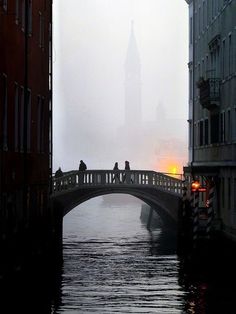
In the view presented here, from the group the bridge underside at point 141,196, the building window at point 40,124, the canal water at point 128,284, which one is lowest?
the canal water at point 128,284

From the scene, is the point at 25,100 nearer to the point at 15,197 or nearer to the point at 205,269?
the point at 15,197

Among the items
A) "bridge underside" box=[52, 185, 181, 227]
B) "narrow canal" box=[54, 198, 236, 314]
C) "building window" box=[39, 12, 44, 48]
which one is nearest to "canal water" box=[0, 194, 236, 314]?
"narrow canal" box=[54, 198, 236, 314]

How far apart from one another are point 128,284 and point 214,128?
14.4m

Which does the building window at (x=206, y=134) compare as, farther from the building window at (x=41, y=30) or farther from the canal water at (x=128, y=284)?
the building window at (x=41, y=30)

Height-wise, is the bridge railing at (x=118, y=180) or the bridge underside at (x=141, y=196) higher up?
the bridge railing at (x=118, y=180)

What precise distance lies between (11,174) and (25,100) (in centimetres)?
251

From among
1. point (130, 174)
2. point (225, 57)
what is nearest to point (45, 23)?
point (225, 57)

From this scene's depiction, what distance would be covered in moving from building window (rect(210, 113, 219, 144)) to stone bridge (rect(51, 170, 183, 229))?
10.6m

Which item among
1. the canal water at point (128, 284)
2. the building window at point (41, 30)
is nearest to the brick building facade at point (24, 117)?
the building window at point (41, 30)

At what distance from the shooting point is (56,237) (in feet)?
135

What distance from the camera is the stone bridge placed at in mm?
56250

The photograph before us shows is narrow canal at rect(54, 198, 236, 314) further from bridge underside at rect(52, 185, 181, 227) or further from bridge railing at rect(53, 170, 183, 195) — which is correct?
bridge railing at rect(53, 170, 183, 195)

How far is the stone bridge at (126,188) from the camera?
56.2 meters

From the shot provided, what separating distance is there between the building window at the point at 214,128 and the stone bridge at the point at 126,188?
1055cm
